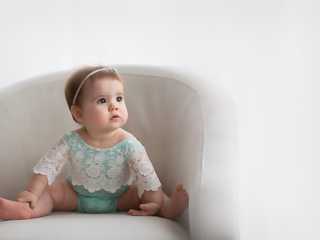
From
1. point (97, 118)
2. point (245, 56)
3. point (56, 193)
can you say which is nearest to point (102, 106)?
point (97, 118)

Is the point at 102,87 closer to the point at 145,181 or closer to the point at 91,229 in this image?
the point at 145,181

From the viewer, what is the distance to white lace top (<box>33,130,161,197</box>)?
0.97 m

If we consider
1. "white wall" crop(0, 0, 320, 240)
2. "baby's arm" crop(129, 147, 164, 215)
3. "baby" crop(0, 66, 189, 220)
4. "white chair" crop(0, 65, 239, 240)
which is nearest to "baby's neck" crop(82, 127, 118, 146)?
"baby" crop(0, 66, 189, 220)

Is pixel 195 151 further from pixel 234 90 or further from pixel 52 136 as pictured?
pixel 52 136

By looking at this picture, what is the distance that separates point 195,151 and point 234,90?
502 mm

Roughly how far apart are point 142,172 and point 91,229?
0.83ft

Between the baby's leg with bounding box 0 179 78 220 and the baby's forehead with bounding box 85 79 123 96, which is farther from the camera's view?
the baby's forehead with bounding box 85 79 123 96

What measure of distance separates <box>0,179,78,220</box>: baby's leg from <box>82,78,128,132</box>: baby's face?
0.77ft

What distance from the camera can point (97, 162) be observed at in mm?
991

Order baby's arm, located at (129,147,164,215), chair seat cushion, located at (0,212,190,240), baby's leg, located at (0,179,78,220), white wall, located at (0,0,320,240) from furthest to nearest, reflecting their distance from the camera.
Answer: white wall, located at (0,0,320,240)
baby's arm, located at (129,147,164,215)
baby's leg, located at (0,179,78,220)
chair seat cushion, located at (0,212,190,240)

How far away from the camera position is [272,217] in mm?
1180

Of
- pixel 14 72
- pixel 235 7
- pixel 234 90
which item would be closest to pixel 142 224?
pixel 234 90

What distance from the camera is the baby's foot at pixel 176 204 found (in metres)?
0.86

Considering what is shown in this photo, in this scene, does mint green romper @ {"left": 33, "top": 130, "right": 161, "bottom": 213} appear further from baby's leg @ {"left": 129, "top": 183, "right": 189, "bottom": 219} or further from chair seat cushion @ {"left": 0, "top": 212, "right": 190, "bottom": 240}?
chair seat cushion @ {"left": 0, "top": 212, "right": 190, "bottom": 240}
